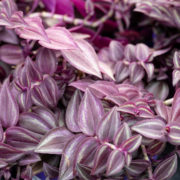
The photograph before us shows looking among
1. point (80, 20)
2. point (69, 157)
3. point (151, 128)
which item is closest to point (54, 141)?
point (69, 157)

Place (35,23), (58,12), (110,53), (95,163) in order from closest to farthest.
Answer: (95,163)
(35,23)
(110,53)
(58,12)

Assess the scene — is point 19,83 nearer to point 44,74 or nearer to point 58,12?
point 44,74

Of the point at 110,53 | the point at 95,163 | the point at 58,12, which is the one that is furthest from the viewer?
the point at 58,12

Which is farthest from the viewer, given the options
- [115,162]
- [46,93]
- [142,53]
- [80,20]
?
[80,20]

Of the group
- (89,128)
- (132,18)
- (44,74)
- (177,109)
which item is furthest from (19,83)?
(132,18)

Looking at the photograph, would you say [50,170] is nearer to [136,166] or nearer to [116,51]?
[136,166]

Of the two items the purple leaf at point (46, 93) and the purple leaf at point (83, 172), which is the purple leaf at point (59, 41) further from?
the purple leaf at point (83, 172)

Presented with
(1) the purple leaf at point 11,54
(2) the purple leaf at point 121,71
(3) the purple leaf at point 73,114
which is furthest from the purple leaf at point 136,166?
(1) the purple leaf at point 11,54
